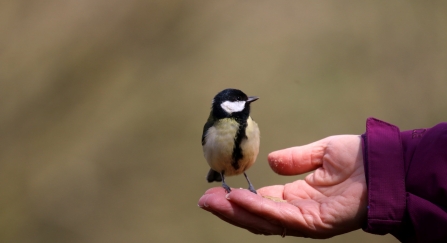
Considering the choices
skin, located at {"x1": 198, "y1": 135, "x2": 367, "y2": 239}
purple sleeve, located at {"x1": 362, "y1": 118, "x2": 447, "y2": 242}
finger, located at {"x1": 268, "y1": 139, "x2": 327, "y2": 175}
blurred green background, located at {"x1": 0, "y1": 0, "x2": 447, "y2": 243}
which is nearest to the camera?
purple sleeve, located at {"x1": 362, "y1": 118, "x2": 447, "y2": 242}

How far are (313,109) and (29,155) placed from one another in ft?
6.65

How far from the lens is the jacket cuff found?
3.88 feet

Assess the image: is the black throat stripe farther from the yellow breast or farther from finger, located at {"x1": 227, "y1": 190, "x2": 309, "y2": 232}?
finger, located at {"x1": 227, "y1": 190, "x2": 309, "y2": 232}

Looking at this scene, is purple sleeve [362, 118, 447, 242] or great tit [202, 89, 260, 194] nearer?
purple sleeve [362, 118, 447, 242]

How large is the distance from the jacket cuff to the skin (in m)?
0.09

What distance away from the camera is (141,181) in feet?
9.83

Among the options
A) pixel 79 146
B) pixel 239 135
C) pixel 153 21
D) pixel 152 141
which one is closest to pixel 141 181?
pixel 152 141

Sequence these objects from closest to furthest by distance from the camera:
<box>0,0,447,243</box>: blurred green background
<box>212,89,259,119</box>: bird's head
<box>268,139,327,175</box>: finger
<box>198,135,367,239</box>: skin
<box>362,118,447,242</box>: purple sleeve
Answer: <box>362,118,447,242</box>: purple sleeve → <box>198,135,367,239</box>: skin → <box>268,139,327,175</box>: finger → <box>212,89,259,119</box>: bird's head → <box>0,0,447,243</box>: blurred green background

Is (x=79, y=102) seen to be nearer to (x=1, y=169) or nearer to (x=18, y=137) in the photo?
(x=18, y=137)

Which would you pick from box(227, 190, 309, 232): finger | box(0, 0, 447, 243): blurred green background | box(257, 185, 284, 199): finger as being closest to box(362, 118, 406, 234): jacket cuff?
box(227, 190, 309, 232): finger

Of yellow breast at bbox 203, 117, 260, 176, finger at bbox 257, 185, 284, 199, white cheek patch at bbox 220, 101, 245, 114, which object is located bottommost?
finger at bbox 257, 185, 284, 199

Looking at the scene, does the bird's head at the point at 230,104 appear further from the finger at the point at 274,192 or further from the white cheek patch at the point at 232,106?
the finger at the point at 274,192

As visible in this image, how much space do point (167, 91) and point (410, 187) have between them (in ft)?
6.85

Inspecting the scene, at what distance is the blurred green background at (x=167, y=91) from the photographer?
2.84 m
